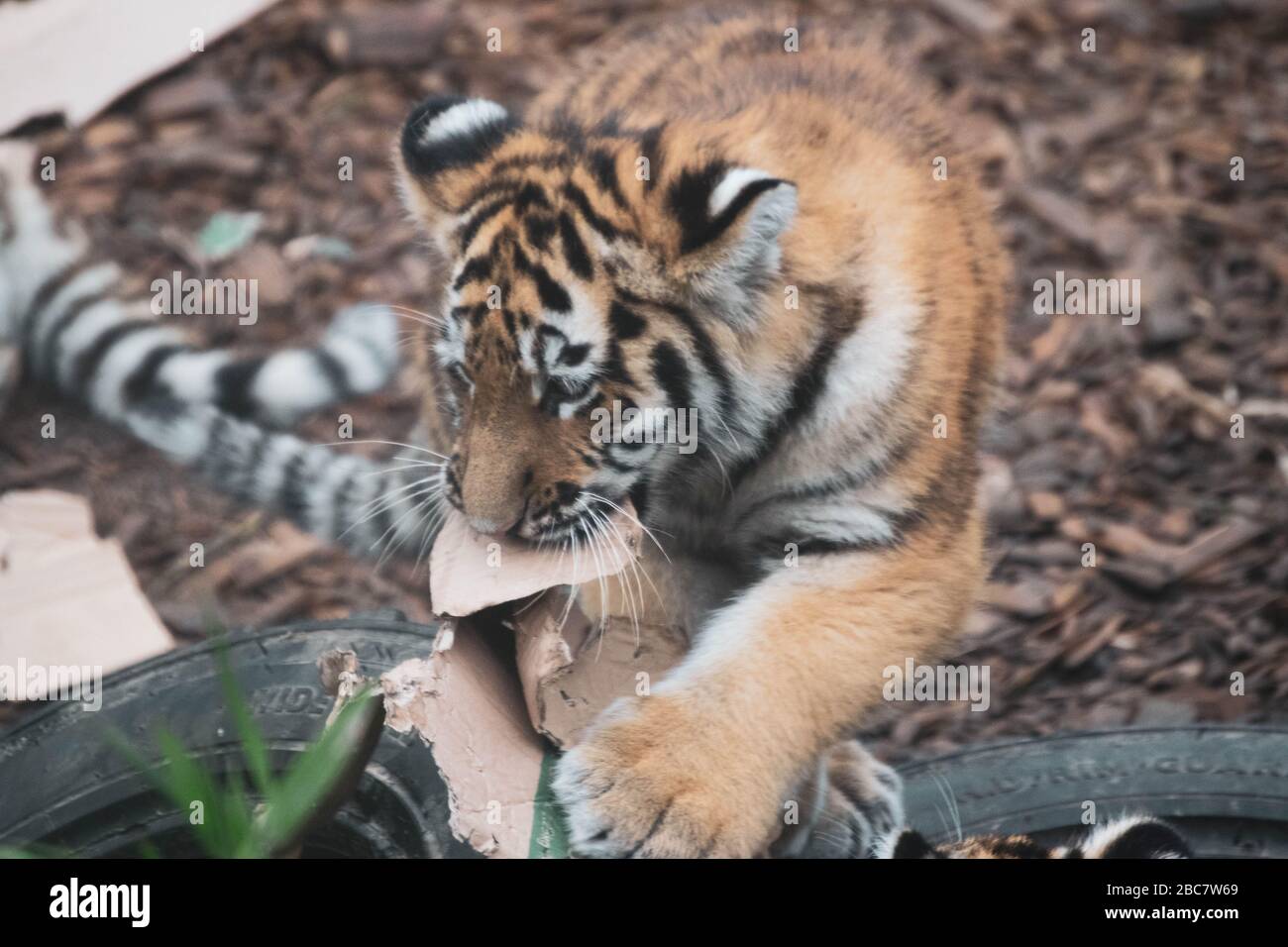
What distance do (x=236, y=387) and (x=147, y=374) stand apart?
0.22 metres

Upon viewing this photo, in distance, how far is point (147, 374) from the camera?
11.2 feet

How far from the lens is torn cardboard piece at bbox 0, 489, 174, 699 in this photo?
2.86 meters

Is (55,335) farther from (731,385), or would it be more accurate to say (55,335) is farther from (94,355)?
(731,385)

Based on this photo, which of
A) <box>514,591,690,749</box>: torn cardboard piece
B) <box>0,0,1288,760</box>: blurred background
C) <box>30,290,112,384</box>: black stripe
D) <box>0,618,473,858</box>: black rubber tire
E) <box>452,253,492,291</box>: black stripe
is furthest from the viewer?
<box>30,290,112,384</box>: black stripe

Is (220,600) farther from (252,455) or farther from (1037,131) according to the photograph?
(1037,131)

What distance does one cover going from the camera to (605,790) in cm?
202

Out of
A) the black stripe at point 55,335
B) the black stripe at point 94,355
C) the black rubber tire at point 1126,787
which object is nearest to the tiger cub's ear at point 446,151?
the black rubber tire at point 1126,787

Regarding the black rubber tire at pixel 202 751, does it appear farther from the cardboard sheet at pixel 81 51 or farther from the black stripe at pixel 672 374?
the cardboard sheet at pixel 81 51

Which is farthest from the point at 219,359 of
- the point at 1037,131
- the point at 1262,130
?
the point at 1262,130

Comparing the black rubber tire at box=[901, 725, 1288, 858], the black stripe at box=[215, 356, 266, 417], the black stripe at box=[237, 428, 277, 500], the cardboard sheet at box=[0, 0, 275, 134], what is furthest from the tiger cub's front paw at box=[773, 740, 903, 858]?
the cardboard sheet at box=[0, 0, 275, 134]

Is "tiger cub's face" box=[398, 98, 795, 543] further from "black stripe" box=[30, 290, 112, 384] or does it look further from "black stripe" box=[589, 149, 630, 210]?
"black stripe" box=[30, 290, 112, 384]

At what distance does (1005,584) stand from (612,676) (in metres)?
1.36

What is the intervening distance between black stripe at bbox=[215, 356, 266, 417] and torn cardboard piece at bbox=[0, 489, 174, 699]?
388 mm

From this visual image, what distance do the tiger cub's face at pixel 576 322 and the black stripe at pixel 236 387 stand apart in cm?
129
